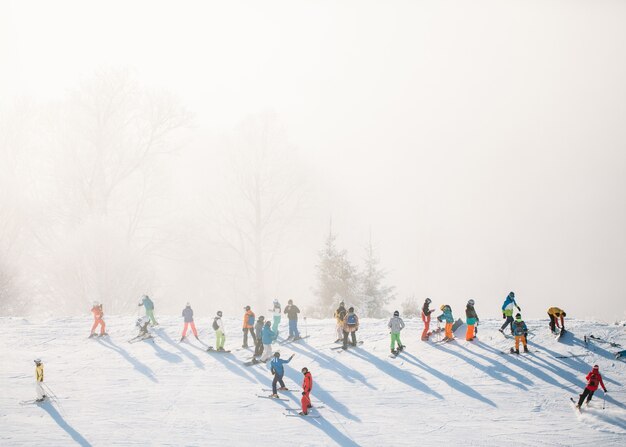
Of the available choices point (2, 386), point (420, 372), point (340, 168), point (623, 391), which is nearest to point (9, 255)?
point (2, 386)

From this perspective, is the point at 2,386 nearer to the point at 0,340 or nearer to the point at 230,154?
the point at 0,340

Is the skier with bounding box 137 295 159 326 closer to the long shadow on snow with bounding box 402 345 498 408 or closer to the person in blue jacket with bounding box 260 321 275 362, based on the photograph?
the person in blue jacket with bounding box 260 321 275 362

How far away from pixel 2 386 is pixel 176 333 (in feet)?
23.7

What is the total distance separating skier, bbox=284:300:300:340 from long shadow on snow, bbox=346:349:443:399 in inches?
106

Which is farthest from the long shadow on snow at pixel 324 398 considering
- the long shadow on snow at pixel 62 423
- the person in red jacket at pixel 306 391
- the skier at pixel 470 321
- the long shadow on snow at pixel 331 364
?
the skier at pixel 470 321

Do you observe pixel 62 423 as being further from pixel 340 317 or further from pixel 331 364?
pixel 340 317

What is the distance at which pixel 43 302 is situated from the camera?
38219 mm

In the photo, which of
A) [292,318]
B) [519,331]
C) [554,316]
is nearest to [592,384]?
[519,331]

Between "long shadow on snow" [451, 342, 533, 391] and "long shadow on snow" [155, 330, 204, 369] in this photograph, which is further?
"long shadow on snow" [155, 330, 204, 369]

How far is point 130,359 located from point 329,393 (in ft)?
28.3

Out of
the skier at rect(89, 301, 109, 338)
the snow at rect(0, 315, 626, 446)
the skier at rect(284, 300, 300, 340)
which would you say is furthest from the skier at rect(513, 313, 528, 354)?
the skier at rect(89, 301, 109, 338)

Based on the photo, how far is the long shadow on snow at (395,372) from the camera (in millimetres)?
16306

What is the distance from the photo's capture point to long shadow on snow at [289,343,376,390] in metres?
17.2

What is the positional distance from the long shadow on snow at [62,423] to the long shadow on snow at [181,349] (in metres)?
5.11
